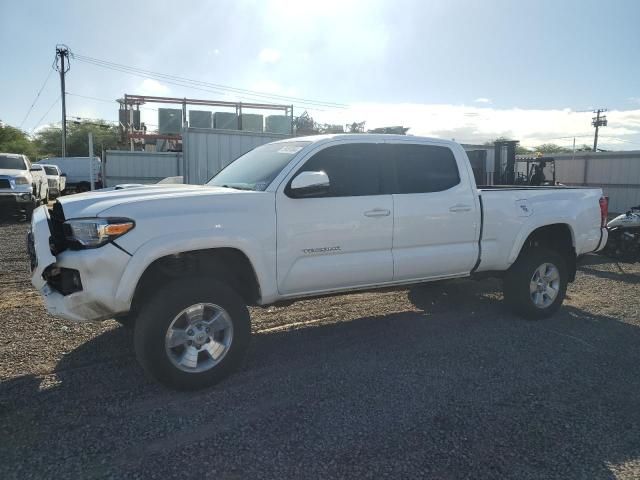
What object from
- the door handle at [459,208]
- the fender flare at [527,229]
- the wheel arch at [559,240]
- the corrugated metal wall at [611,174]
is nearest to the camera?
the door handle at [459,208]

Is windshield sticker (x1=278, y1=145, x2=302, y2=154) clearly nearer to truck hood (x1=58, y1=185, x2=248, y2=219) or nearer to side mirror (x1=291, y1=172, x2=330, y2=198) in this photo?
side mirror (x1=291, y1=172, x2=330, y2=198)

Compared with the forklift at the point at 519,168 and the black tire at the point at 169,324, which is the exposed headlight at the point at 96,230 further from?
the forklift at the point at 519,168

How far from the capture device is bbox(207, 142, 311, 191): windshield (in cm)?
451

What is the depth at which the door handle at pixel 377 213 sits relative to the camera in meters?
4.64

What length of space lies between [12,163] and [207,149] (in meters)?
6.97

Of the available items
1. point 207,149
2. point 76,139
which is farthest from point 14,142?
point 207,149

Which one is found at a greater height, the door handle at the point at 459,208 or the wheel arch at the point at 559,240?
the door handle at the point at 459,208

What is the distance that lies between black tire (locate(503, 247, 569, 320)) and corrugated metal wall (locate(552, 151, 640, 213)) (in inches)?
700

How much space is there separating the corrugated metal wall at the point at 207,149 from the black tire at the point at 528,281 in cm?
879

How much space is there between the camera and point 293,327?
5.61 metres

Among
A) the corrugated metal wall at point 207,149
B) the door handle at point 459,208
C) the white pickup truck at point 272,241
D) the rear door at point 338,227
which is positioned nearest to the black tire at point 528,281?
the white pickup truck at point 272,241

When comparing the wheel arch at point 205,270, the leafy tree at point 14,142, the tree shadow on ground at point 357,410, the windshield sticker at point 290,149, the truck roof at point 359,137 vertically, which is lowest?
Answer: the tree shadow on ground at point 357,410

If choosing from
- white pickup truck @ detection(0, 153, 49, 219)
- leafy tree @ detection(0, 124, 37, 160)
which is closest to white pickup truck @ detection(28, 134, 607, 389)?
white pickup truck @ detection(0, 153, 49, 219)

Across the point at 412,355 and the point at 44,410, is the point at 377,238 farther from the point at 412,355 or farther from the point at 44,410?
the point at 44,410
